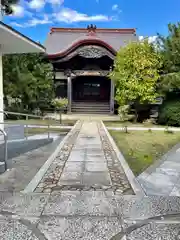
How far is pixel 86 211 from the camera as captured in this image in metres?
3.19

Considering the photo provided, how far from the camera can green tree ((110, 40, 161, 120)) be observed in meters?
13.3

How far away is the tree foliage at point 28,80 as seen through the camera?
14.6 m

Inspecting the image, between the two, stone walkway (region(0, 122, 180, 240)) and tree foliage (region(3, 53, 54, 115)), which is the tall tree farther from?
stone walkway (region(0, 122, 180, 240))

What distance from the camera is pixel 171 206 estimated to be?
338cm

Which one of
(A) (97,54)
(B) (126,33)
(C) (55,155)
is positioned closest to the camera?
(C) (55,155)

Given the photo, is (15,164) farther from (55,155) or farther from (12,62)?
(12,62)

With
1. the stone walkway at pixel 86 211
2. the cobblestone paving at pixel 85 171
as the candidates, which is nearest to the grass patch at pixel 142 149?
the cobblestone paving at pixel 85 171

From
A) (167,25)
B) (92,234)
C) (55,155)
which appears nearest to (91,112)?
(167,25)

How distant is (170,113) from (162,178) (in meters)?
9.70

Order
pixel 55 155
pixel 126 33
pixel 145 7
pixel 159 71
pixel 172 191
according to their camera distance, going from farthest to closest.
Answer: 1. pixel 126 33
2. pixel 145 7
3. pixel 159 71
4. pixel 55 155
5. pixel 172 191

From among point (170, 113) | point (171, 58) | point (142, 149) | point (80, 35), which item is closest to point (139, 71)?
point (171, 58)

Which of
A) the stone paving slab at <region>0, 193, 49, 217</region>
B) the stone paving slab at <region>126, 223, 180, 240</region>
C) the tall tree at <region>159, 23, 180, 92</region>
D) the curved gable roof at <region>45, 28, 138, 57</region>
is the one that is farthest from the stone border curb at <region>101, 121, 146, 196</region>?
the curved gable roof at <region>45, 28, 138, 57</region>

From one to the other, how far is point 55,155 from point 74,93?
17.1 meters

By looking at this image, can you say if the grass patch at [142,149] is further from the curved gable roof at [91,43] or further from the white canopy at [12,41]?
the curved gable roof at [91,43]
